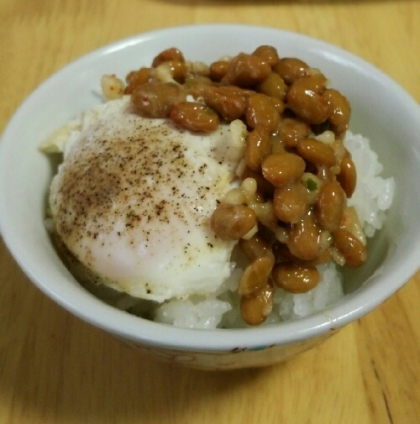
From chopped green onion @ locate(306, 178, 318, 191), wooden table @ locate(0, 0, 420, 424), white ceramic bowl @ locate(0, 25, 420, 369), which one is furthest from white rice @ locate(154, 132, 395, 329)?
chopped green onion @ locate(306, 178, 318, 191)

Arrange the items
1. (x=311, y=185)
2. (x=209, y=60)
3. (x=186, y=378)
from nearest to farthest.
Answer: (x=311, y=185)
(x=186, y=378)
(x=209, y=60)

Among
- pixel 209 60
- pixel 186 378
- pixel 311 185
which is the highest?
pixel 311 185

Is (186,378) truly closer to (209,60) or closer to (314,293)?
(314,293)

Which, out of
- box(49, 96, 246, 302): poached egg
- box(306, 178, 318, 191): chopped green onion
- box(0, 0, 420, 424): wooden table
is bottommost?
box(0, 0, 420, 424): wooden table

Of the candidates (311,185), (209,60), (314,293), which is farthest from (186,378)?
(209,60)

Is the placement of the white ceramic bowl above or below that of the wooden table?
above

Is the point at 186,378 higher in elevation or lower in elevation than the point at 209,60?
lower

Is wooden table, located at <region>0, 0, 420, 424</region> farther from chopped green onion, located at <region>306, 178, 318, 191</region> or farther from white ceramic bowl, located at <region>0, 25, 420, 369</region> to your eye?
chopped green onion, located at <region>306, 178, 318, 191</region>
